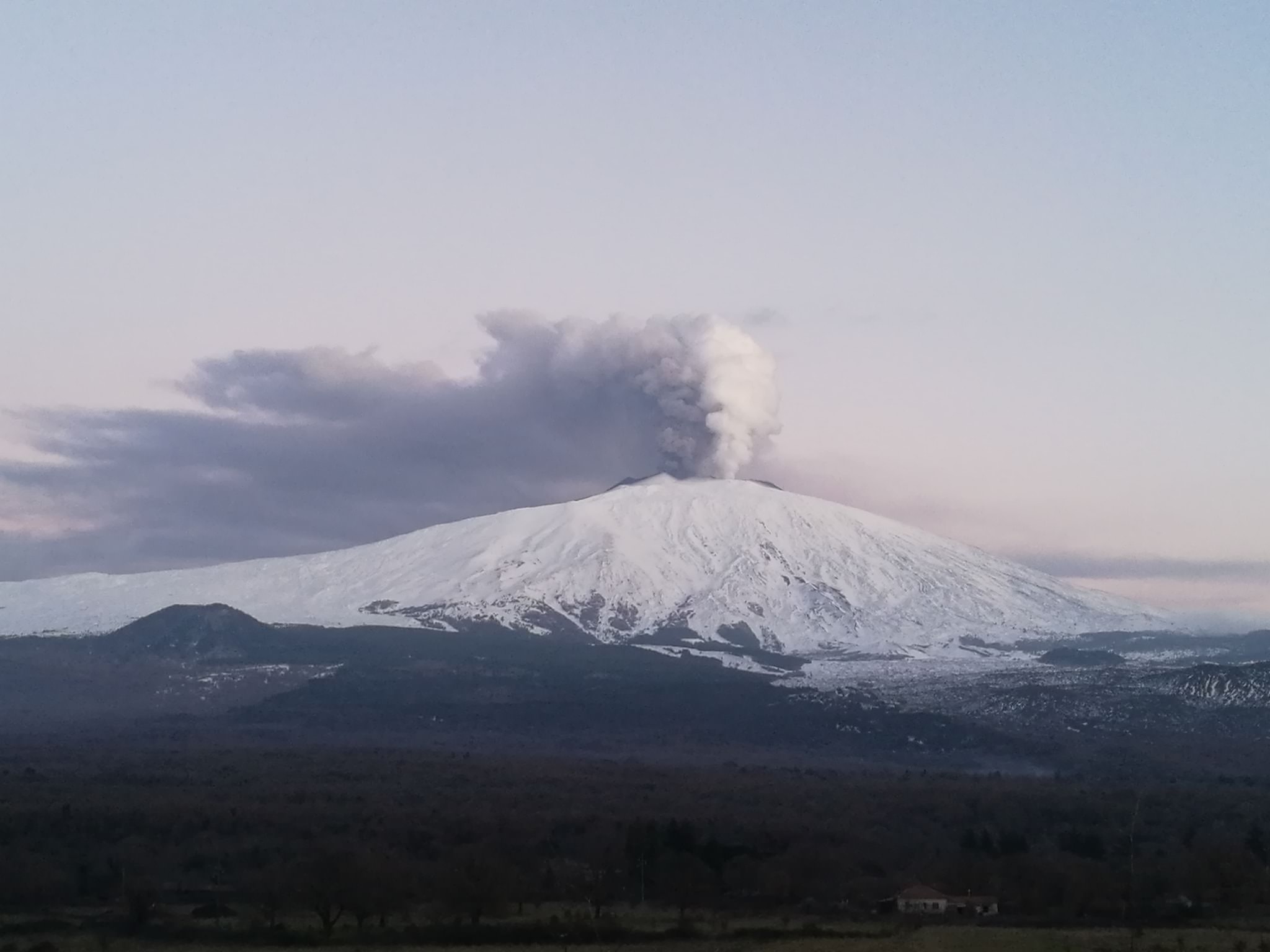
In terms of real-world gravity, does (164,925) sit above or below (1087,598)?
below

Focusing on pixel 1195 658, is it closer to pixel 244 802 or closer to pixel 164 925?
pixel 244 802

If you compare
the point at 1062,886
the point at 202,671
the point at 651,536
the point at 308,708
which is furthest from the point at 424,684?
the point at 1062,886

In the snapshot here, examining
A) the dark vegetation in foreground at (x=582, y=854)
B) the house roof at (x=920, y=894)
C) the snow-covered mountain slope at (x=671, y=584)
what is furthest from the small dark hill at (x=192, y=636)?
the house roof at (x=920, y=894)

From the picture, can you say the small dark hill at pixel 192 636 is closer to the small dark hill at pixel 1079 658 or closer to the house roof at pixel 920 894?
the small dark hill at pixel 1079 658

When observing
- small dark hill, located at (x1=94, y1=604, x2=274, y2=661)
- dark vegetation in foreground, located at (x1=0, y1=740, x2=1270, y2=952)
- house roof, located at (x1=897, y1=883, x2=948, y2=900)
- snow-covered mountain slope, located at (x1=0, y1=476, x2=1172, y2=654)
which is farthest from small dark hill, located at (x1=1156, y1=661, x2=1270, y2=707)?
small dark hill, located at (x1=94, y1=604, x2=274, y2=661)

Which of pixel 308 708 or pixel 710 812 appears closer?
pixel 710 812

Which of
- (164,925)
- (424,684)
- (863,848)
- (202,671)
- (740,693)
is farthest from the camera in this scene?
(202,671)

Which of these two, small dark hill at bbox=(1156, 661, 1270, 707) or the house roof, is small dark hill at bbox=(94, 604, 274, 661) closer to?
small dark hill at bbox=(1156, 661, 1270, 707)
